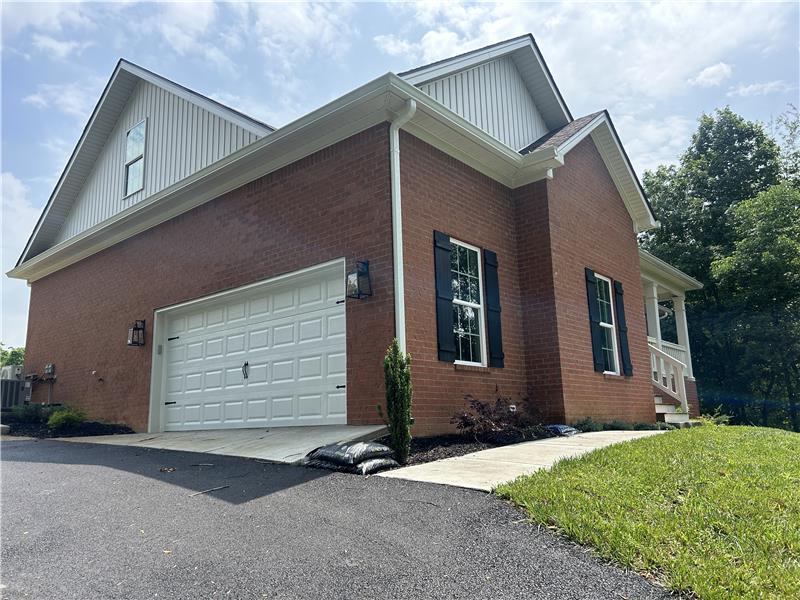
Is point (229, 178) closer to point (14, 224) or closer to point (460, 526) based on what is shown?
point (460, 526)

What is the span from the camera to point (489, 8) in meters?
8.14

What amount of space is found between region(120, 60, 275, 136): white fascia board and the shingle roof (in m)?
4.56

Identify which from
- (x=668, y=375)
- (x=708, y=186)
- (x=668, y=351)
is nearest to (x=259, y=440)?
(x=668, y=375)

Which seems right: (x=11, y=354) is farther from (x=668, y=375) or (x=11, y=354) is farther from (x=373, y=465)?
(x=373, y=465)

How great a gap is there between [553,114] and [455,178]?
4.61 meters

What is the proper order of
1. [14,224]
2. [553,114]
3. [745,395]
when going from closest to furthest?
[553,114]
[14,224]
[745,395]

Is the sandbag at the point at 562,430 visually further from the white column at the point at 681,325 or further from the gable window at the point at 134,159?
the gable window at the point at 134,159

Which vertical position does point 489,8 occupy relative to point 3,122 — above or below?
above

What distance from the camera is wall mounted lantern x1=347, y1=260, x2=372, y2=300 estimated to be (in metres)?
7.06

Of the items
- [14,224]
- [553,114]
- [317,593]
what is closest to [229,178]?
[553,114]

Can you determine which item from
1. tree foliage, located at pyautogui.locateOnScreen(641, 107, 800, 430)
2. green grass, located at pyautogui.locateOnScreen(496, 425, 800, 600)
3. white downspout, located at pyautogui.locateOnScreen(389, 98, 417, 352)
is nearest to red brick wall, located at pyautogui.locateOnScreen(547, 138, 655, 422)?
white downspout, located at pyautogui.locateOnScreen(389, 98, 417, 352)

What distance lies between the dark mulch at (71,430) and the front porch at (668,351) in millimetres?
10416

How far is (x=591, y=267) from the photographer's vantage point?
10156 millimetres

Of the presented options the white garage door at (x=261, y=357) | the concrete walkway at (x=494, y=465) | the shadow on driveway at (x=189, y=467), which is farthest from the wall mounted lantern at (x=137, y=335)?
the concrete walkway at (x=494, y=465)
